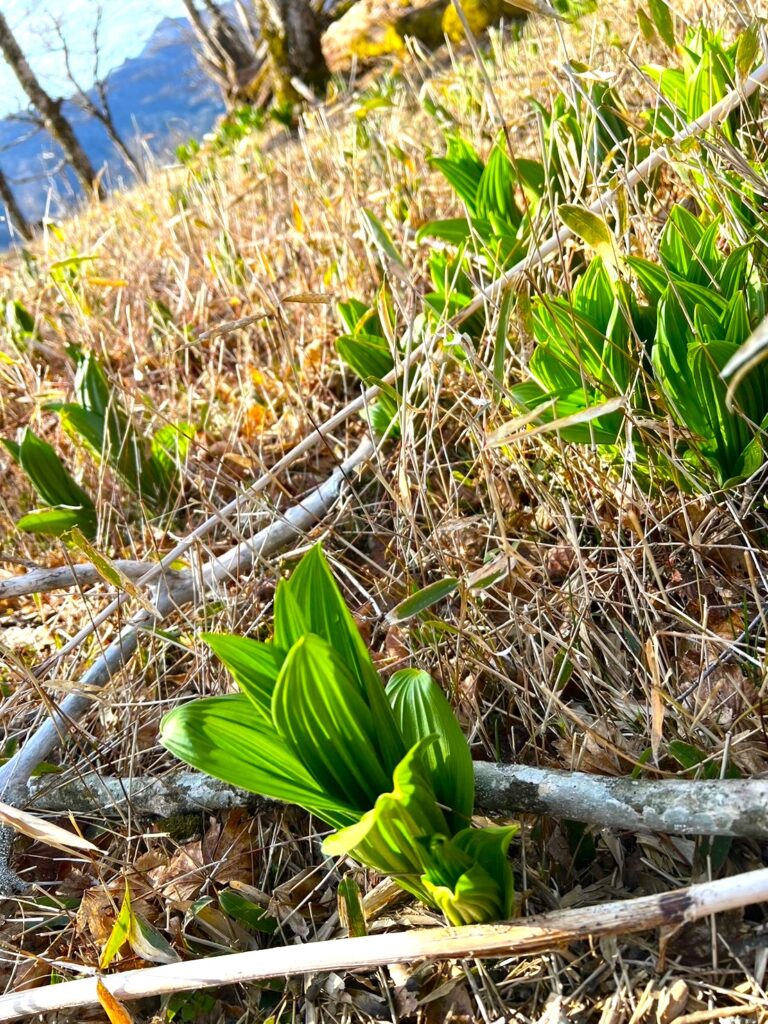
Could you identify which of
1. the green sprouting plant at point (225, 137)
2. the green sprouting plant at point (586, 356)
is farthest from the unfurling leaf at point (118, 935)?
the green sprouting plant at point (225, 137)

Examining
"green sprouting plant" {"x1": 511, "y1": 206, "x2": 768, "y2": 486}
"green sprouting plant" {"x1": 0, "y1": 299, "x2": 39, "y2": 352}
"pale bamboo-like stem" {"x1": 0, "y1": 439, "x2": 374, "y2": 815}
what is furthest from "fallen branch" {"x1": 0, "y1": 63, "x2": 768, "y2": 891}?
"green sprouting plant" {"x1": 0, "y1": 299, "x2": 39, "y2": 352}

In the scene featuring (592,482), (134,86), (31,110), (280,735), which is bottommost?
(592,482)

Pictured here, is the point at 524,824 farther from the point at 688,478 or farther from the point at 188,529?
the point at 188,529

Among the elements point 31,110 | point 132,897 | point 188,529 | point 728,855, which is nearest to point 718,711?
point 728,855

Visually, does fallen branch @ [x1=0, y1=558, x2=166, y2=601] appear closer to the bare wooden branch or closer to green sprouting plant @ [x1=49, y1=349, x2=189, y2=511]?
green sprouting plant @ [x1=49, y1=349, x2=189, y2=511]

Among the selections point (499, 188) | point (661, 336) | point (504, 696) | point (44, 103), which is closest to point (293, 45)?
point (44, 103)

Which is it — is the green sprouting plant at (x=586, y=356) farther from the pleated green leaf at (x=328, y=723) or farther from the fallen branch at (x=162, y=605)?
the pleated green leaf at (x=328, y=723)

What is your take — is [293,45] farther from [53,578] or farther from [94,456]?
[53,578]
